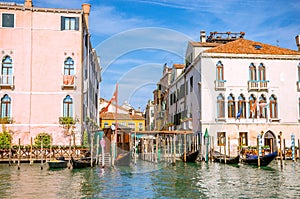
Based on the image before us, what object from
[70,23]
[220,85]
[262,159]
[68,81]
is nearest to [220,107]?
[220,85]

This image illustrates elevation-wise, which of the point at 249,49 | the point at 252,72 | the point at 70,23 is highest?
the point at 70,23

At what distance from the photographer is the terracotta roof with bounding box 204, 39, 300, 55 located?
82.6 ft

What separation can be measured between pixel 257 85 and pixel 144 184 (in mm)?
13297

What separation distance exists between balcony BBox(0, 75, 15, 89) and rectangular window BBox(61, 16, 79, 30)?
13.3 ft

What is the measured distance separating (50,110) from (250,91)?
12210 millimetres

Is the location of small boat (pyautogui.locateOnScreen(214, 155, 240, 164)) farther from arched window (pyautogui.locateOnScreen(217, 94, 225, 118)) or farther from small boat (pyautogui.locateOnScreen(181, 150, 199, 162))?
arched window (pyautogui.locateOnScreen(217, 94, 225, 118))

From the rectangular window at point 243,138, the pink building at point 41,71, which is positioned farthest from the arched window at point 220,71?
the pink building at point 41,71

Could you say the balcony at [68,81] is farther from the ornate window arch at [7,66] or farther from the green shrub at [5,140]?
the green shrub at [5,140]

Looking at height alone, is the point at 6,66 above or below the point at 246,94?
above

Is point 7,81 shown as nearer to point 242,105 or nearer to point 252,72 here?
point 242,105

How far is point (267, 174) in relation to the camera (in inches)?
675

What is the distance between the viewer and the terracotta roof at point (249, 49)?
25.2 metres

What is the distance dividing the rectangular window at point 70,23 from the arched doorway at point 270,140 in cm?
1335

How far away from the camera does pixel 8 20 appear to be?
22.4m
